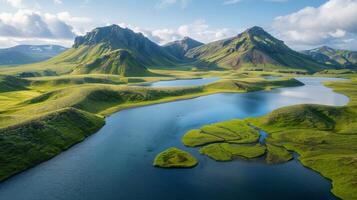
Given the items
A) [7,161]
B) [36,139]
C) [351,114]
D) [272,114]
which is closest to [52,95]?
[36,139]

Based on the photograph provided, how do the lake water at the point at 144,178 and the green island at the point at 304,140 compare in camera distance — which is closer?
the lake water at the point at 144,178

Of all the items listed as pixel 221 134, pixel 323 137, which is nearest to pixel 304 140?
pixel 323 137

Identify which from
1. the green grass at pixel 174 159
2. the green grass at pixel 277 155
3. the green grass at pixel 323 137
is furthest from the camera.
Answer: the green grass at pixel 277 155

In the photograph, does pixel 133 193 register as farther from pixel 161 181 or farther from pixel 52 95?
pixel 52 95

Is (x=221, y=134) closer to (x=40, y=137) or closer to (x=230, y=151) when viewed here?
(x=230, y=151)

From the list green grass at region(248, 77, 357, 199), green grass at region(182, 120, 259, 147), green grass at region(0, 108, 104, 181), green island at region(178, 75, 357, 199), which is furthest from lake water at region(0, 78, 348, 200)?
green grass at region(182, 120, 259, 147)

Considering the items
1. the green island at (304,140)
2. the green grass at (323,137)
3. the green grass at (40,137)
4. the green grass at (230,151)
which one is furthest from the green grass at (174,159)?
the green grass at (40,137)

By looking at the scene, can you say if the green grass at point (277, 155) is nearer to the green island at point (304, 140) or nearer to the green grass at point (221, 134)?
the green island at point (304, 140)
